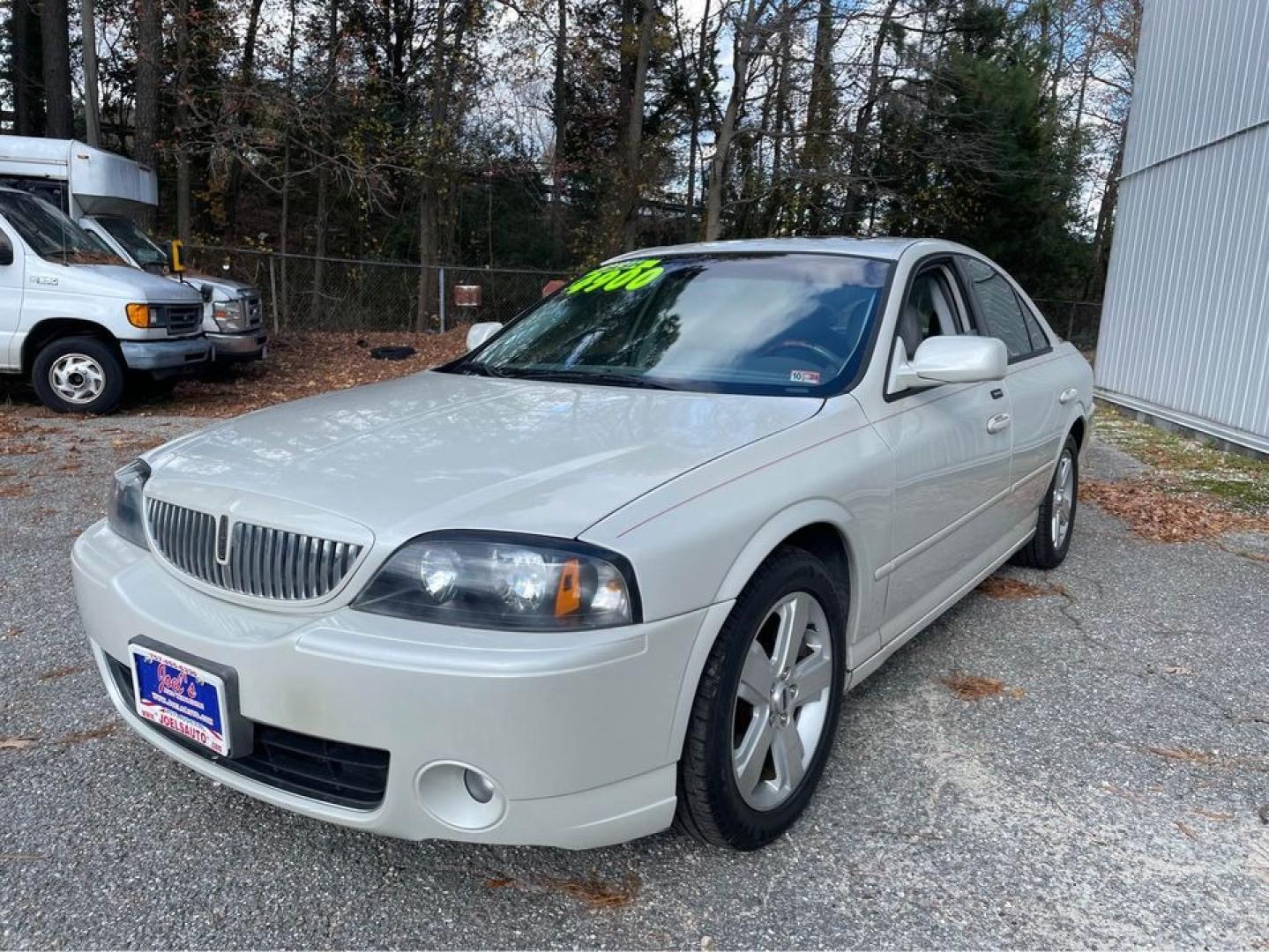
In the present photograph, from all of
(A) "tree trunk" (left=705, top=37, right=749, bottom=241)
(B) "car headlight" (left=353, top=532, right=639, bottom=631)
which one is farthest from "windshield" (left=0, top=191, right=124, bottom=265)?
(A) "tree trunk" (left=705, top=37, right=749, bottom=241)

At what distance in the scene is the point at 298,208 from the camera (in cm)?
2230

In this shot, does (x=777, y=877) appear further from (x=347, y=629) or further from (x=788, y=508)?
(x=347, y=629)

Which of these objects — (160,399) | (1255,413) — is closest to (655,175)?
(160,399)

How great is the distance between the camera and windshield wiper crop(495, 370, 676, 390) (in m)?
2.98

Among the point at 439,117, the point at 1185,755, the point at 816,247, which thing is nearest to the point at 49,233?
the point at 816,247

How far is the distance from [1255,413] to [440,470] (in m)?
8.59

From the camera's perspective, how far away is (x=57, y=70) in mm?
15289

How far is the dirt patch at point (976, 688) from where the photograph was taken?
336 centimetres

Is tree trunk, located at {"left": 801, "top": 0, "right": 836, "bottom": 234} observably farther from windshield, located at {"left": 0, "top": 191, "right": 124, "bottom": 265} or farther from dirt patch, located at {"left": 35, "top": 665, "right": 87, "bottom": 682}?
dirt patch, located at {"left": 35, "top": 665, "right": 87, "bottom": 682}

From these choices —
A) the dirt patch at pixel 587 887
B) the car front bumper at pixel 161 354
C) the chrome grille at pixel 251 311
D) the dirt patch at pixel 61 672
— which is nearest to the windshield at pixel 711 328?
the dirt patch at pixel 587 887

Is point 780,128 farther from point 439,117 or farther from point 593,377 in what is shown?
point 593,377

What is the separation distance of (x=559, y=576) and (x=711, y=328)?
5.05 ft

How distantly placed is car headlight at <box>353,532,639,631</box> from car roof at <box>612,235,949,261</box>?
1.97 meters

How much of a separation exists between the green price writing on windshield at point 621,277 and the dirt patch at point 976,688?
180cm
